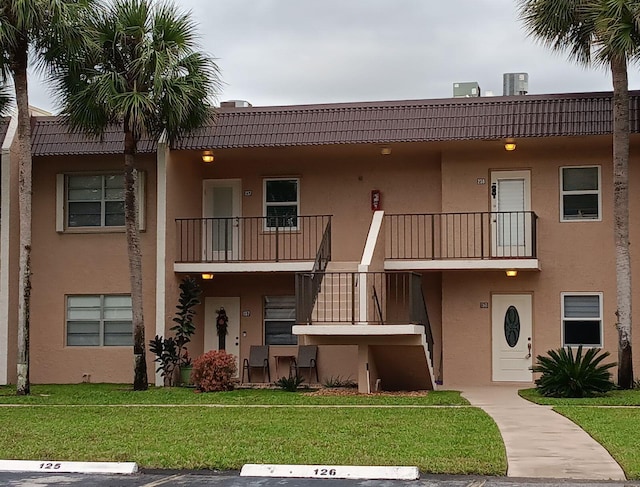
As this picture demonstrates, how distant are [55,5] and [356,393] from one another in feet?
29.9

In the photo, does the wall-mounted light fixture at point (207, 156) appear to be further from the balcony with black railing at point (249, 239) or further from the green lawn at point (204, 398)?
the green lawn at point (204, 398)

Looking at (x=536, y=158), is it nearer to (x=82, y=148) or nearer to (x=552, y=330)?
(x=552, y=330)

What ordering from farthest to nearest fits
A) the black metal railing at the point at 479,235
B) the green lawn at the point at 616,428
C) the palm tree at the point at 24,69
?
the black metal railing at the point at 479,235
the palm tree at the point at 24,69
the green lawn at the point at 616,428

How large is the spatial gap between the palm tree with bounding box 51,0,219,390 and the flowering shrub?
1.11 m

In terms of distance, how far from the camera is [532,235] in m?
22.8

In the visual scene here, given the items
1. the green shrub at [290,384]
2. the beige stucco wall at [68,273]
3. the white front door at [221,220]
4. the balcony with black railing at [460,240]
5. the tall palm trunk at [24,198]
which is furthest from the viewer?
the white front door at [221,220]

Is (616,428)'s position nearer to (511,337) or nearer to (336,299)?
(336,299)

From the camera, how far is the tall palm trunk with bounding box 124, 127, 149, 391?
21094 millimetres

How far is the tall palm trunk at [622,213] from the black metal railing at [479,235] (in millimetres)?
2753

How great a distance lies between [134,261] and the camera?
69.8 ft

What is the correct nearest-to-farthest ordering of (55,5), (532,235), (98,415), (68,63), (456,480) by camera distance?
(456,480) → (98,415) → (55,5) → (68,63) → (532,235)

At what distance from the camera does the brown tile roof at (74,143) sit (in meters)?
23.5

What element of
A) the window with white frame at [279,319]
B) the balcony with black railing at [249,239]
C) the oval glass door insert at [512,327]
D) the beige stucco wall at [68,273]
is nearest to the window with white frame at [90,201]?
the beige stucco wall at [68,273]

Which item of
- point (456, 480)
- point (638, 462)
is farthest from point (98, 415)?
point (638, 462)
